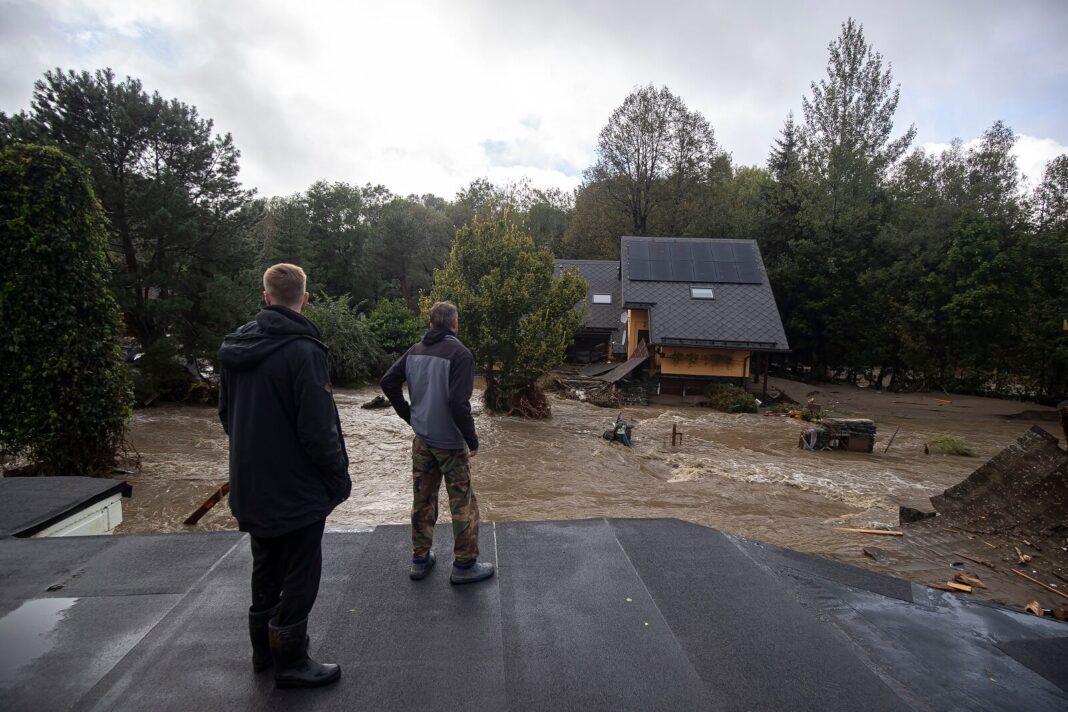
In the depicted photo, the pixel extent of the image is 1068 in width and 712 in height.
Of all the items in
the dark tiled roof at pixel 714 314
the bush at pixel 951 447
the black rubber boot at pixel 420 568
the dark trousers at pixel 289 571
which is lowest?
the bush at pixel 951 447

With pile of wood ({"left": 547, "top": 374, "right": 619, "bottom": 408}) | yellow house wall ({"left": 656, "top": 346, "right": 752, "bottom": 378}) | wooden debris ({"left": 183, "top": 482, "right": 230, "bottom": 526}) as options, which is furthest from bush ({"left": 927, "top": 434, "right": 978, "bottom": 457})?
wooden debris ({"left": 183, "top": 482, "right": 230, "bottom": 526})

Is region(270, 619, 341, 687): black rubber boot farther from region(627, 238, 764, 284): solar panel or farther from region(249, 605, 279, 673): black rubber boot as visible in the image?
region(627, 238, 764, 284): solar panel

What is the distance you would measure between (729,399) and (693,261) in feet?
23.3

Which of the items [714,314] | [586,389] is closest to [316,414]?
[586,389]

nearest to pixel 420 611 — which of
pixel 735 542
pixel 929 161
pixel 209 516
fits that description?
pixel 735 542

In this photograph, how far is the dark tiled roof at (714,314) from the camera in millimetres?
20000

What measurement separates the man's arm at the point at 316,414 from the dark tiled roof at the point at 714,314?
1821 cm

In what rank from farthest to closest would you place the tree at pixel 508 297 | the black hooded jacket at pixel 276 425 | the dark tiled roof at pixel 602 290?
the dark tiled roof at pixel 602 290 → the tree at pixel 508 297 → the black hooded jacket at pixel 276 425

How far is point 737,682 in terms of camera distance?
2.77m

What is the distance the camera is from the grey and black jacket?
3.45 metres

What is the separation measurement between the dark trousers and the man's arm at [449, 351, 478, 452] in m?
1.02

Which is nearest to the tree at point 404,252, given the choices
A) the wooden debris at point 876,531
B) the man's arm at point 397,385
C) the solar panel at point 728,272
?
the solar panel at point 728,272

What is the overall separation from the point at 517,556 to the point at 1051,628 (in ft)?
11.5

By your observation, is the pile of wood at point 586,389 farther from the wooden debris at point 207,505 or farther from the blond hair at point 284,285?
the blond hair at point 284,285
